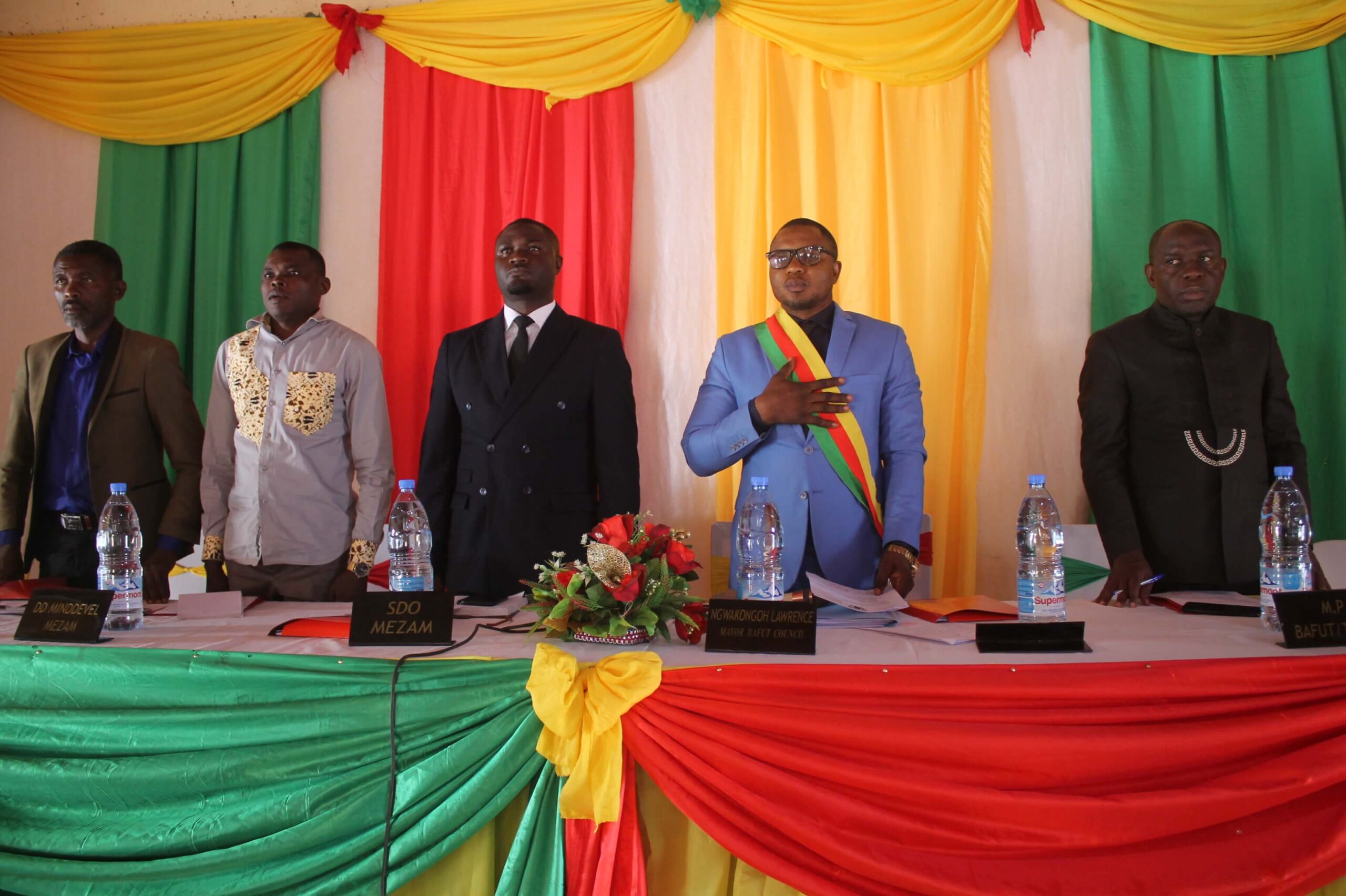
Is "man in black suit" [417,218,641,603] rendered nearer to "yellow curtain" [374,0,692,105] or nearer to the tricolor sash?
the tricolor sash

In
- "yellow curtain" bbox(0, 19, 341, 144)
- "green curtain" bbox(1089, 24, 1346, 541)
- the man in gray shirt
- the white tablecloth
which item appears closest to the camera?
the white tablecloth

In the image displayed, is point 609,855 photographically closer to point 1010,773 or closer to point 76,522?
point 1010,773

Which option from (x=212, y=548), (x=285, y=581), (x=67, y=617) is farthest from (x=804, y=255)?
(x=67, y=617)

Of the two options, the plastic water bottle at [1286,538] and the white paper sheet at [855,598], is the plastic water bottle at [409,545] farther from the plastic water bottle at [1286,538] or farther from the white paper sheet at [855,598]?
the plastic water bottle at [1286,538]

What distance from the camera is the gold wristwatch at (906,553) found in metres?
2.25

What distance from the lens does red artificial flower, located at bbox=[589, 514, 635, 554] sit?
176cm

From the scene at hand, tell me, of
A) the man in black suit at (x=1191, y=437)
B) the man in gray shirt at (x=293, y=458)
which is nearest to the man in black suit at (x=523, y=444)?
the man in gray shirt at (x=293, y=458)

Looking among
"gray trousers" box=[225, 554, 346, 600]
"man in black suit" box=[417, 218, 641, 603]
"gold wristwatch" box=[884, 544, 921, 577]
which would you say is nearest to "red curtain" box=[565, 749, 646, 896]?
"gold wristwatch" box=[884, 544, 921, 577]

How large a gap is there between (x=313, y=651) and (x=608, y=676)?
55cm

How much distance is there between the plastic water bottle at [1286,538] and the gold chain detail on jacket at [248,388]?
2.45m

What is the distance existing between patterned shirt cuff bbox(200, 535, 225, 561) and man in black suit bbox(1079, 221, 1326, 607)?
91.9 inches

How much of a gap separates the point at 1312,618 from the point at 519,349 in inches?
80.1

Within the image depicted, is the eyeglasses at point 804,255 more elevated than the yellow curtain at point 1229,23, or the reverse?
the yellow curtain at point 1229,23

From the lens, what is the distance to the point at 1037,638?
1645mm
